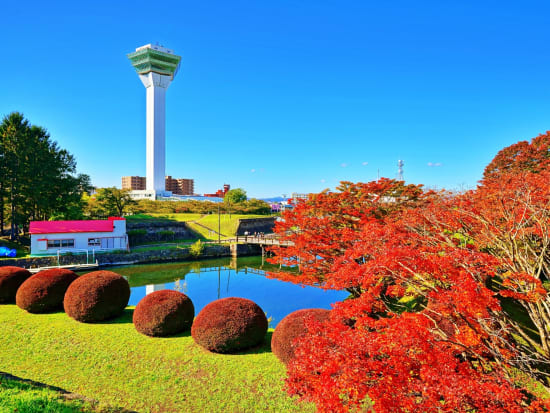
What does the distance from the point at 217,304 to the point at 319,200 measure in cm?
785

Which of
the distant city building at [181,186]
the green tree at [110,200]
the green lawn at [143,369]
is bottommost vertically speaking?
the green lawn at [143,369]

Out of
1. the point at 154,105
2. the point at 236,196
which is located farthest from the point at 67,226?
the point at 154,105

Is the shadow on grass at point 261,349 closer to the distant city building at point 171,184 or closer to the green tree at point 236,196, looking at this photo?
the green tree at point 236,196

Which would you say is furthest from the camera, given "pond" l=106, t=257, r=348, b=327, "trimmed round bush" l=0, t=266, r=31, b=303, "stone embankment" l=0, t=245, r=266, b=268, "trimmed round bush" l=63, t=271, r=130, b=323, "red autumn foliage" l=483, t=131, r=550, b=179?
"stone embankment" l=0, t=245, r=266, b=268

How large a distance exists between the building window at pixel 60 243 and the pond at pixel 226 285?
461 centimetres

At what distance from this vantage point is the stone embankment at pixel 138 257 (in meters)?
24.0

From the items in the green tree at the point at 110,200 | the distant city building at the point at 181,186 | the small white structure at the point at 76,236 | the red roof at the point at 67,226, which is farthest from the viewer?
the distant city building at the point at 181,186

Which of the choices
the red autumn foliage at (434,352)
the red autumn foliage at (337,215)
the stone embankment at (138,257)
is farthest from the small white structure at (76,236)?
the red autumn foliage at (434,352)

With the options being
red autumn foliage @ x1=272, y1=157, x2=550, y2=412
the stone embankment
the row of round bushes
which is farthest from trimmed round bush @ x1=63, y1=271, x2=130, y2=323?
the stone embankment

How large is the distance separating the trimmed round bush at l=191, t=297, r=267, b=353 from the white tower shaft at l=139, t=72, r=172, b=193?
70.4 m

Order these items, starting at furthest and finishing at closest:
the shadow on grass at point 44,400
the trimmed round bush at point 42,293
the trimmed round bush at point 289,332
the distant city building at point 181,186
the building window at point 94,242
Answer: the distant city building at point 181,186 → the building window at point 94,242 → the trimmed round bush at point 42,293 → the trimmed round bush at point 289,332 → the shadow on grass at point 44,400

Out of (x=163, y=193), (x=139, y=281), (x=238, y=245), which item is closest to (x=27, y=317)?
(x=139, y=281)

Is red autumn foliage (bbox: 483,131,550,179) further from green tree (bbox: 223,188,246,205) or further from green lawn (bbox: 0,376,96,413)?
green tree (bbox: 223,188,246,205)

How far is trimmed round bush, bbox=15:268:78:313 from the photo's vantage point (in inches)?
466
